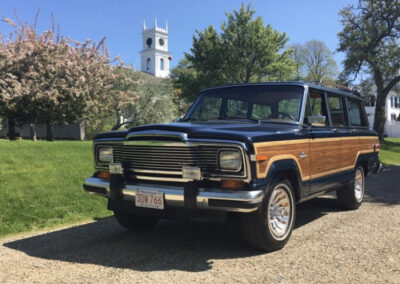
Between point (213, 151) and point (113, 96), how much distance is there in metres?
16.7

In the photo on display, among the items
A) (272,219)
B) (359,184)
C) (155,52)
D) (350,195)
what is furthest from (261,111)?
(155,52)

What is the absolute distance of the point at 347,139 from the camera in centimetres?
583

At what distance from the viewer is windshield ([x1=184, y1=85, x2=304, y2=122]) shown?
4.90 metres

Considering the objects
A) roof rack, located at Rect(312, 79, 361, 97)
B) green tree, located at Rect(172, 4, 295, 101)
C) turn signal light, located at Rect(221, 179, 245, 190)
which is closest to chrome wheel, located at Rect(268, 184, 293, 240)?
turn signal light, located at Rect(221, 179, 245, 190)

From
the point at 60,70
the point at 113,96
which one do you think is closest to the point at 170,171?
the point at 60,70

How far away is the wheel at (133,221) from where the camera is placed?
481 cm

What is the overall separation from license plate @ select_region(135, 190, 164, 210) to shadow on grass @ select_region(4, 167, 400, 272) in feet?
1.87

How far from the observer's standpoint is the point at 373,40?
85.9 feet

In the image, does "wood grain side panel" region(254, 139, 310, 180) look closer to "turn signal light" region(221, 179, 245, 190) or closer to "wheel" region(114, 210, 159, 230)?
"turn signal light" region(221, 179, 245, 190)

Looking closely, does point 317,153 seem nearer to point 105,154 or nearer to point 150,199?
point 150,199

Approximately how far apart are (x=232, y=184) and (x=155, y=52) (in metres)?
92.9

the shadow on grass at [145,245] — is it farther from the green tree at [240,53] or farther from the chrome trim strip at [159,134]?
the green tree at [240,53]

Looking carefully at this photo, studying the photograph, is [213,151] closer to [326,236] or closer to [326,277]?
[326,277]

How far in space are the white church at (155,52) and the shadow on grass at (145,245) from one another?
3540 inches
